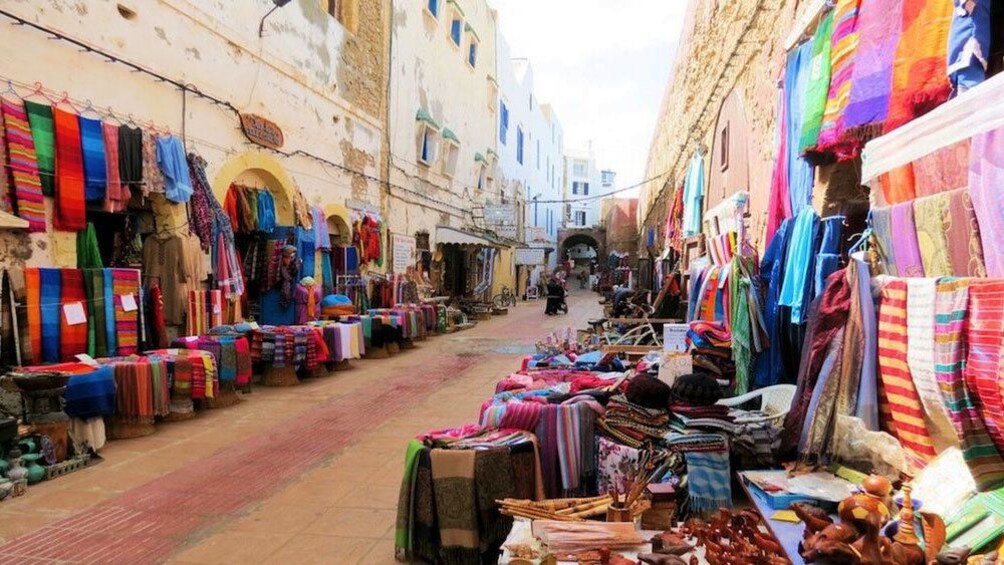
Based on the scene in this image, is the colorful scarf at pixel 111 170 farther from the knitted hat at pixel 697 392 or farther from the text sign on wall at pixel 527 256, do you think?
the text sign on wall at pixel 527 256

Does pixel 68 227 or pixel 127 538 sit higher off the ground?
pixel 68 227

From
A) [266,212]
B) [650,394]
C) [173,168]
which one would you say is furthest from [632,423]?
[266,212]

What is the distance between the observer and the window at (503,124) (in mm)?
25617

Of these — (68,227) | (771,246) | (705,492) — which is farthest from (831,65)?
(68,227)

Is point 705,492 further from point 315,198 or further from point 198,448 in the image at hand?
point 315,198

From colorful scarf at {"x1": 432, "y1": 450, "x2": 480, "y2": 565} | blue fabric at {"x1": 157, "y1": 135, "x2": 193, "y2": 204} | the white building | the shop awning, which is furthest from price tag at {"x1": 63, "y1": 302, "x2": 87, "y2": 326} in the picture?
the white building

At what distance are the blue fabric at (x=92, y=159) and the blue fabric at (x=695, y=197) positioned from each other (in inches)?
313

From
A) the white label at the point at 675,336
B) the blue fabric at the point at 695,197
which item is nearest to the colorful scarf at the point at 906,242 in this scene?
the white label at the point at 675,336

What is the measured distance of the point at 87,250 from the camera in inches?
247

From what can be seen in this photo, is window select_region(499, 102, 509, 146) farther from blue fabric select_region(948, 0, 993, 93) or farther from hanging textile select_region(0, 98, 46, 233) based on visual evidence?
blue fabric select_region(948, 0, 993, 93)

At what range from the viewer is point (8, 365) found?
538 cm

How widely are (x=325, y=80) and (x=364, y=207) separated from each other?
9.20 ft

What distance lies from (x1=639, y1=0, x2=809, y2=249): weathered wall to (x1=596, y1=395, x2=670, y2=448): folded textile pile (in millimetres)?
2741

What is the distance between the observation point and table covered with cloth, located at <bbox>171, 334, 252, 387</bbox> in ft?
22.2
